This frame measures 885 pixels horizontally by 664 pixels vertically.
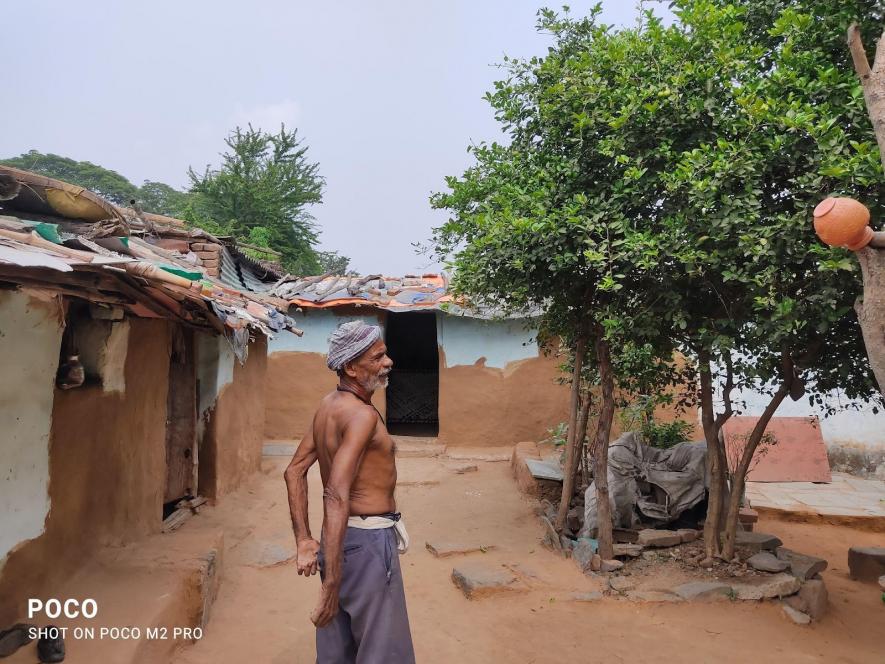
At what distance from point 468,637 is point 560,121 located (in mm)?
3979

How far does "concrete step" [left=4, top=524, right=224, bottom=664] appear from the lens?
123 inches

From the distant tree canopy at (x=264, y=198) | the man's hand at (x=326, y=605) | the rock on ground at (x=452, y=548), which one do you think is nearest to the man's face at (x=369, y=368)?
the man's hand at (x=326, y=605)

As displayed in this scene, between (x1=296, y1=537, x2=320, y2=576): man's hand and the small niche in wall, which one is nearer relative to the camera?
(x1=296, y1=537, x2=320, y2=576): man's hand

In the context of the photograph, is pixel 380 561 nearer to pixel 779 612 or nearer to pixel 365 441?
pixel 365 441

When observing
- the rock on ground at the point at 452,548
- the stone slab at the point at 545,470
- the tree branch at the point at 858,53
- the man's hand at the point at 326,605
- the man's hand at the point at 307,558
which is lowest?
the rock on ground at the point at 452,548

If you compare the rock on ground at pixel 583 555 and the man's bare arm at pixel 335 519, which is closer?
the man's bare arm at pixel 335 519

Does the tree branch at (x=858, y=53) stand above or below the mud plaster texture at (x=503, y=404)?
above

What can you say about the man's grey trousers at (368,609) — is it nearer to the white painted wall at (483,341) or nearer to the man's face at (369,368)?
the man's face at (369,368)

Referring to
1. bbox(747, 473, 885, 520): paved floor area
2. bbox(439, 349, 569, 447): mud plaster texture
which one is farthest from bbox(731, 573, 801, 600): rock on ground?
bbox(439, 349, 569, 447): mud plaster texture

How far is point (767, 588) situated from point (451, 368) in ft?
21.4

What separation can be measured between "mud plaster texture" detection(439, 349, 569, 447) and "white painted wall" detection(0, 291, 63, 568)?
763 cm

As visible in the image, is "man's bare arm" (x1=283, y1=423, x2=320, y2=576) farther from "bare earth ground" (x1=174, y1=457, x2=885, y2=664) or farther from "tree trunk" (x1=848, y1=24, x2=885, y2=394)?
"tree trunk" (x1=848, y1=24, x2=885, y2=394)

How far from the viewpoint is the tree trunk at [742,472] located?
5.11m

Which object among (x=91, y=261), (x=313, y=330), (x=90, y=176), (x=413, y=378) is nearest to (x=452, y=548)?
(x=91, y=261)
